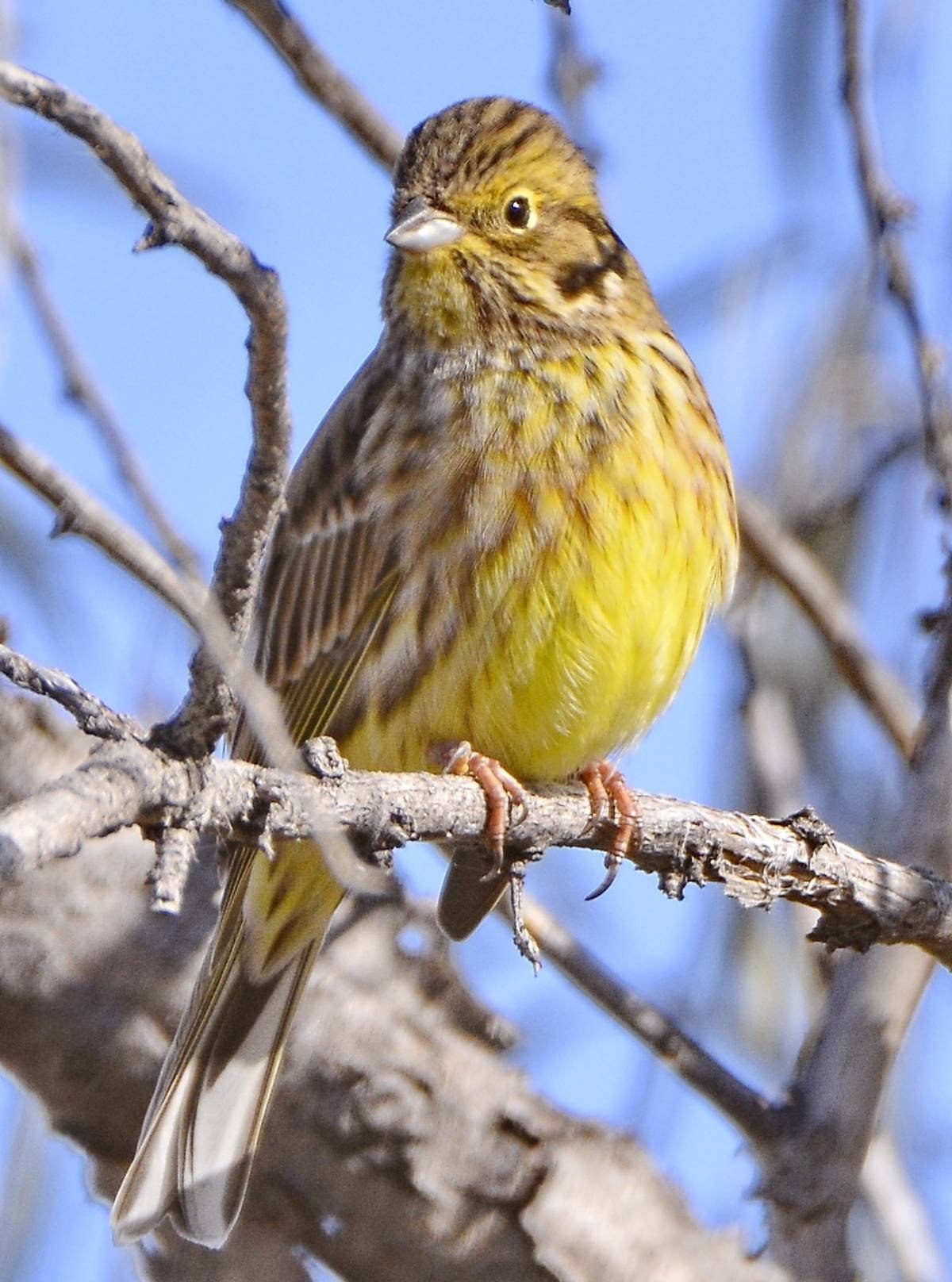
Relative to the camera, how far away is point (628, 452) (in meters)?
3.68

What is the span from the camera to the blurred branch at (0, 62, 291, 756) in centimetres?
181

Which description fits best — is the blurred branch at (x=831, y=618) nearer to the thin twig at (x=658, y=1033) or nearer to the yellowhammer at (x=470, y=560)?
the yellowhammer at (x=470, y=560)

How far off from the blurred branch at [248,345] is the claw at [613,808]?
992 mm

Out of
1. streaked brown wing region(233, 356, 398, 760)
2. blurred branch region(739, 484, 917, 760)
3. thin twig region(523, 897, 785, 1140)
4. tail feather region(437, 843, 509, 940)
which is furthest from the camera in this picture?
blurred branch region(739, 484, 917, 760)

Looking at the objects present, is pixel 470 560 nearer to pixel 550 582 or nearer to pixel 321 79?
pixel 550 582

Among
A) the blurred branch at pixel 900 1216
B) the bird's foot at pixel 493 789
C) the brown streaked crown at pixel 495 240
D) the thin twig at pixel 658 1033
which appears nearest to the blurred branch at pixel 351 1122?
the thin twig at pixel 658 1033

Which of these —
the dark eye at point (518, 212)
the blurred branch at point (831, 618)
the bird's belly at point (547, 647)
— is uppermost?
the dark eye at point (518, 212)

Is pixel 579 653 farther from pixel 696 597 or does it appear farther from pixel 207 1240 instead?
pixel 207 1240

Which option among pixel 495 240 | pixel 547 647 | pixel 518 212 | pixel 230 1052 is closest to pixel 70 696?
pixel 547 647

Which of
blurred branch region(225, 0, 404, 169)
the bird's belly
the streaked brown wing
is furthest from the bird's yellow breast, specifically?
blurred branch region(225, 0, 404, 169)

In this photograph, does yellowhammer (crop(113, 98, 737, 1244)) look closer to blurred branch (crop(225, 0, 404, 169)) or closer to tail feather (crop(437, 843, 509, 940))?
tail feather (crop(437, 843, 509, 940))

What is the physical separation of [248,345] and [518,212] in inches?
76.8

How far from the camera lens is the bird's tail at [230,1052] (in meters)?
3.48

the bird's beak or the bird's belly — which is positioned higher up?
the bird's beak
